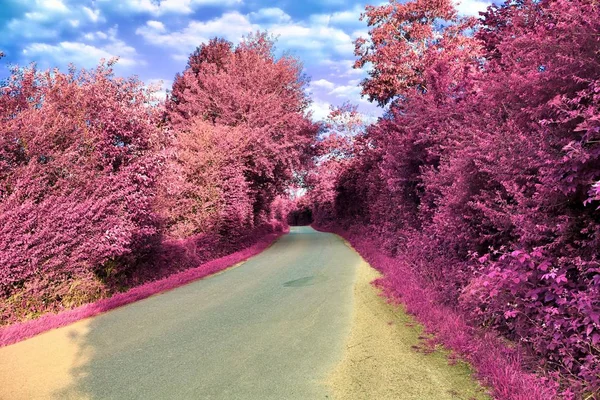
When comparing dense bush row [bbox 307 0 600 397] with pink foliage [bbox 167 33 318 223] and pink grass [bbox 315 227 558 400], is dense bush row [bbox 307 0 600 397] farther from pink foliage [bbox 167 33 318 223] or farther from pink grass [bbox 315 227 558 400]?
pink foliage [bbox 167 33 318 223]

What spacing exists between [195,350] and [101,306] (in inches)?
149

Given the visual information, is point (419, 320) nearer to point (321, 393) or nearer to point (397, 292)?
point (397, 292)

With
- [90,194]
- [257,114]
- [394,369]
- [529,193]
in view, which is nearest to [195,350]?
[394,369]

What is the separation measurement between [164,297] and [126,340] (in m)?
3.26

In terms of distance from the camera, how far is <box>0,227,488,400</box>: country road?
449 centimetres

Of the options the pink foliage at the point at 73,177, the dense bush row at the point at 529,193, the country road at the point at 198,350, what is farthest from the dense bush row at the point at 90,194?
the dense bush row at the point at 529,193

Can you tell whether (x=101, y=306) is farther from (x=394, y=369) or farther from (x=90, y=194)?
(x=394, y=369)

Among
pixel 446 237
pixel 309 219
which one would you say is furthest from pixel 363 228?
pixel 309 219

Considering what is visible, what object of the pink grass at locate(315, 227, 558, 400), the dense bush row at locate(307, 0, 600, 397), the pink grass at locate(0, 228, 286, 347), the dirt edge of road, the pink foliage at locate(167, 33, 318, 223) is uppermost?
the pink foliage at locate(167, 33, 318, 223)

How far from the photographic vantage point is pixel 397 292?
28.7ft

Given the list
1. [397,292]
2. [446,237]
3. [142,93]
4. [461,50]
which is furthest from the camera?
[461,50]

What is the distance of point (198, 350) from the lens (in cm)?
565

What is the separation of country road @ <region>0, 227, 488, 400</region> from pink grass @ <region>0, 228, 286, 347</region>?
0.80ft

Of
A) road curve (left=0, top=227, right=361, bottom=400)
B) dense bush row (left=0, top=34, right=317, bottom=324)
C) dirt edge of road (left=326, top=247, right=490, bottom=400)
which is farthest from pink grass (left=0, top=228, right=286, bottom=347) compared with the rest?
dirt edge of road (left=326, top=247, right=490, bottom=400)
